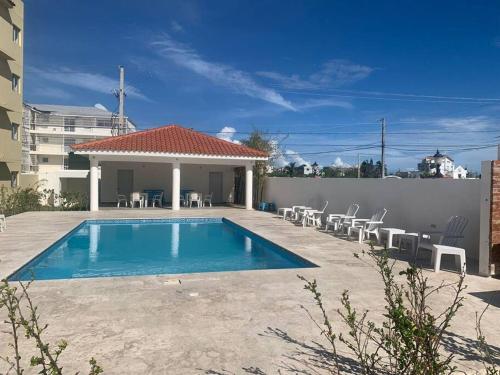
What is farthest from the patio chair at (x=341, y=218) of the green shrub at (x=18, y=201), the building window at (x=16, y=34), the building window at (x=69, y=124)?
the building window at (x=69, y=124)

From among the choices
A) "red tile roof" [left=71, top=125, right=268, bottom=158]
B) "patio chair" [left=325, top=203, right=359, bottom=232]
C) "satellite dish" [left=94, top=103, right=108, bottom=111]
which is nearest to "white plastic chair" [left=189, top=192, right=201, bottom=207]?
"red tile roof" [left=71, top=125, right=268, bottom=158]

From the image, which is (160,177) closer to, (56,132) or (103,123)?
(56,132)

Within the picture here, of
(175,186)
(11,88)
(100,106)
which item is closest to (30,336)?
(175,186)

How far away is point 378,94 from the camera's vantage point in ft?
116

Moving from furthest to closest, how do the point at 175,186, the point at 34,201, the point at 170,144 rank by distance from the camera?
the point at 170,144, the point at 175,186, the point at 34,201

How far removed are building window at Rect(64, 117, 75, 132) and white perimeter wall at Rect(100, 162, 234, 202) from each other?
Result: 33633 millimetres

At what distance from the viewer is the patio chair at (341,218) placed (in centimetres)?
1380

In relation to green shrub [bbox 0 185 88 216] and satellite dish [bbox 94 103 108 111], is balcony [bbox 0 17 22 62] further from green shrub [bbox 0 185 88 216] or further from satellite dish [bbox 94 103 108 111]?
satellite dish [bbox 94 103 108 111]

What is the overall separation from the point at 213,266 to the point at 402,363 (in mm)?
8129

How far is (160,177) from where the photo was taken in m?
26.6

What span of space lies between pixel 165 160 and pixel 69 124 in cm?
4261

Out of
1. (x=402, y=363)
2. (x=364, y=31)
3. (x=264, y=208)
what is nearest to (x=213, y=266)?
(x=402, y=363)

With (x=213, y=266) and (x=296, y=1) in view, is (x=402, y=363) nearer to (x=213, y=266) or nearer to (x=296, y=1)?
(x=213, y=266)

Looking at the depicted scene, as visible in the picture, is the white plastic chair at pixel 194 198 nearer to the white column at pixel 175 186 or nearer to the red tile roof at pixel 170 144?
the white column at pixel 175 186
